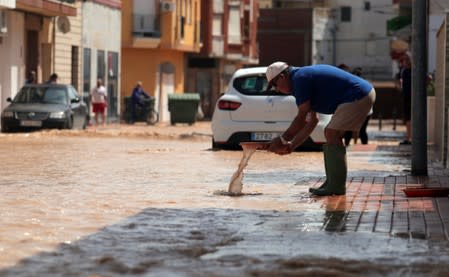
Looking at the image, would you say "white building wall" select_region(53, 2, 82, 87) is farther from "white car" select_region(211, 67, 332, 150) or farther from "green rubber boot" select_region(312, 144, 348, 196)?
"green rubber boot" select_region(312, 144, 348, 196)

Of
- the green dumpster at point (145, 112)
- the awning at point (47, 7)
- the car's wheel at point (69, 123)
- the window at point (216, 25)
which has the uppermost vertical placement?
the window at point (216, 25)

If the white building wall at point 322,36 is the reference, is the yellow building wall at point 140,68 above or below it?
below

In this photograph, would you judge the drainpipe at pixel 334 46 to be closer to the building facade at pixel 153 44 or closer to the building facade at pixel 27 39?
the building facade at pixel 153 44

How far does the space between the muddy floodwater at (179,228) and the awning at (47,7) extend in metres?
22.0

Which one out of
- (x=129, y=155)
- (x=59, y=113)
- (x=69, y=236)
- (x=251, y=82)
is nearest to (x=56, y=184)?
(x=69, y=236)

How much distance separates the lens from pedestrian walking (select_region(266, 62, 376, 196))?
1312cm

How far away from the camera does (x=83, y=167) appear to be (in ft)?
59.7

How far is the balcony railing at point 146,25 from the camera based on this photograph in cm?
6267

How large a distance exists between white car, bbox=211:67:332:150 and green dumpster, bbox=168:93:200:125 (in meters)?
28.8

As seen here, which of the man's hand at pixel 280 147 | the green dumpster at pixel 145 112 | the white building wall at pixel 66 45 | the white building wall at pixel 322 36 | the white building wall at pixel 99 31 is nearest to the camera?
the man's hand at pixel 280 147

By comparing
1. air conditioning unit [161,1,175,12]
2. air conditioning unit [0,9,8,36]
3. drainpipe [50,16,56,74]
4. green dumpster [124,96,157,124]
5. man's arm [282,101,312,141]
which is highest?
air conditioning unit [161,1,175,12]

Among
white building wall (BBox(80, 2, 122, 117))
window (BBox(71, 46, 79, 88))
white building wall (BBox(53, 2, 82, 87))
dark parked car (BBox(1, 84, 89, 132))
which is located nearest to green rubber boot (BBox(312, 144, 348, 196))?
dark parked car (BBox(1, 84, 89, 132))

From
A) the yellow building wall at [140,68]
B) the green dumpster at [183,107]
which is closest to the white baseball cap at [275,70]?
the green dumpster at [183,107]

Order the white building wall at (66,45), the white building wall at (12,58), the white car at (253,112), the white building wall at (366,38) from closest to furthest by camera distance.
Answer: the white car at (253,112)
the white building wall at (12,58)
the white building wall at (66,45)
the white building wall at (366,38)
